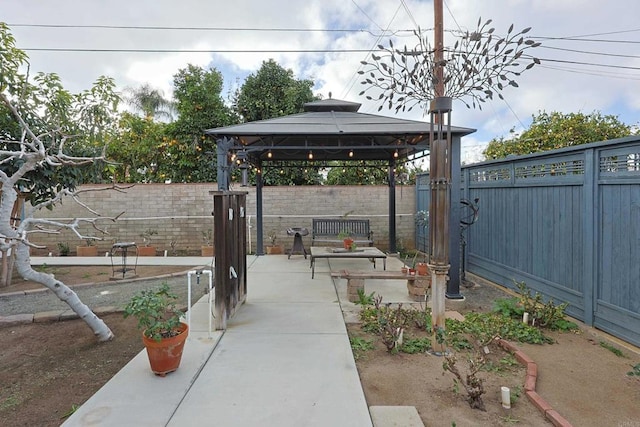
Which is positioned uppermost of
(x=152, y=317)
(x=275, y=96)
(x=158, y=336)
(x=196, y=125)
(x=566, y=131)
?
(x=275, y=96)

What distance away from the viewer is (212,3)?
9008 mm

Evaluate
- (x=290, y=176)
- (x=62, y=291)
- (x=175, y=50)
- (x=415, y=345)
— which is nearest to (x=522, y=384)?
(x=415, y=345)

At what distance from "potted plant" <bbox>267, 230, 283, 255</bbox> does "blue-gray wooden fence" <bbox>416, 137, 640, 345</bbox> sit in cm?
506

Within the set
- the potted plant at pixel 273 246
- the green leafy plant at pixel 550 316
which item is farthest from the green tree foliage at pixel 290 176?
the green leafy plant at pixel 550 316

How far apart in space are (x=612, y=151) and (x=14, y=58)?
7.71 metres

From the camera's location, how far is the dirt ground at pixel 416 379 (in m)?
2.40

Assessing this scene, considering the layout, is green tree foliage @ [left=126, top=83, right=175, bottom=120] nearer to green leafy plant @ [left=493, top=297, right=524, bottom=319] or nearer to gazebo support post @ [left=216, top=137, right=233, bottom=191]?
gazebo support post @ [left=216, top=137, right=233, bottom=191]

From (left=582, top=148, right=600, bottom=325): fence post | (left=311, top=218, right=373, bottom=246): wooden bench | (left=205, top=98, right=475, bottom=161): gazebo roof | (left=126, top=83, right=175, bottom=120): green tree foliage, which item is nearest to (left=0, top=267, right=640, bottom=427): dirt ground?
(left=582, top=148, right=600, bottom=325): fence post

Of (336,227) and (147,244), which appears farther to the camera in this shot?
(147,244)

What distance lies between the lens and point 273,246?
9352 mm

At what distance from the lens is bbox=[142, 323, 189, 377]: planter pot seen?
2762 millimetres

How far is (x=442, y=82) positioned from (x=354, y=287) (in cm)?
291

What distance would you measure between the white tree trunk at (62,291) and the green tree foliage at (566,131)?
14.3 metres

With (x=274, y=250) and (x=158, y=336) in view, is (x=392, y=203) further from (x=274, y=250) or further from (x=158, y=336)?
(x=158, y=336)
